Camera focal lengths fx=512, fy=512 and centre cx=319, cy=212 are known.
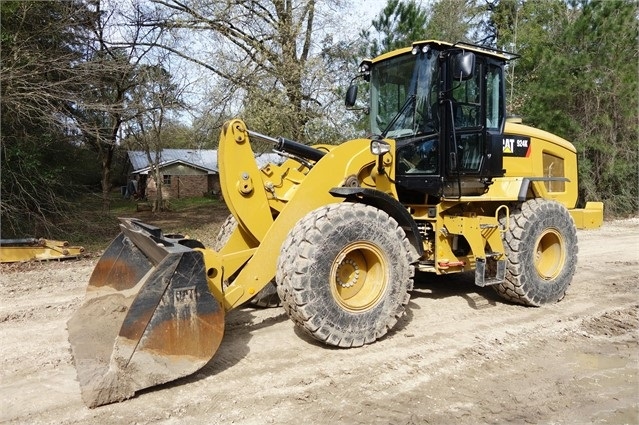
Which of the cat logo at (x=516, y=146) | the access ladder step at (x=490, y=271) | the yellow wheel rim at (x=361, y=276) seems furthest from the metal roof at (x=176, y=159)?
the yellow wheel rim at (x=361, y=276)

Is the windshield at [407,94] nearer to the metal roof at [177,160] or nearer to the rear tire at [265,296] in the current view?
the rear tire at [265,296]

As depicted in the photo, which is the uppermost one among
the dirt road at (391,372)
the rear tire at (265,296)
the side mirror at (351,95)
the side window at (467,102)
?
the side mirror at (351,95)

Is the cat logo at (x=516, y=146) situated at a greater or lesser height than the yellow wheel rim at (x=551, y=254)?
greater

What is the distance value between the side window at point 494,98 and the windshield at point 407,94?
894mm

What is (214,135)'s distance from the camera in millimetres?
14672

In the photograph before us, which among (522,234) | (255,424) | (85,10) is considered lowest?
(255,424)

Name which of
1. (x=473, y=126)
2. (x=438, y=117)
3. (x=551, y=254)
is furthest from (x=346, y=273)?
(x=551, y=254)

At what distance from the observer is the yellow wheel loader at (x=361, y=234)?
353 cm

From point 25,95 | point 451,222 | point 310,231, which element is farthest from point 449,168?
point 25,95

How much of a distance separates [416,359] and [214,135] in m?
11.7

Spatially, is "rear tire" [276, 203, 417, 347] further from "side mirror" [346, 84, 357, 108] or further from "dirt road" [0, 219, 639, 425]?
"side mirror" [346, 84, 357, 108]

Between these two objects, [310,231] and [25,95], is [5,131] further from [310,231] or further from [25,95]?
[310,231]

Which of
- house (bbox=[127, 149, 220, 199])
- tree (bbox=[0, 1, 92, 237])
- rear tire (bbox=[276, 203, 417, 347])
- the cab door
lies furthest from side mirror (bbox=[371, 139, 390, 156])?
house (bbox=[127, 149, 220, 199])

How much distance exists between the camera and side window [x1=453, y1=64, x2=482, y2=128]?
5297mm
